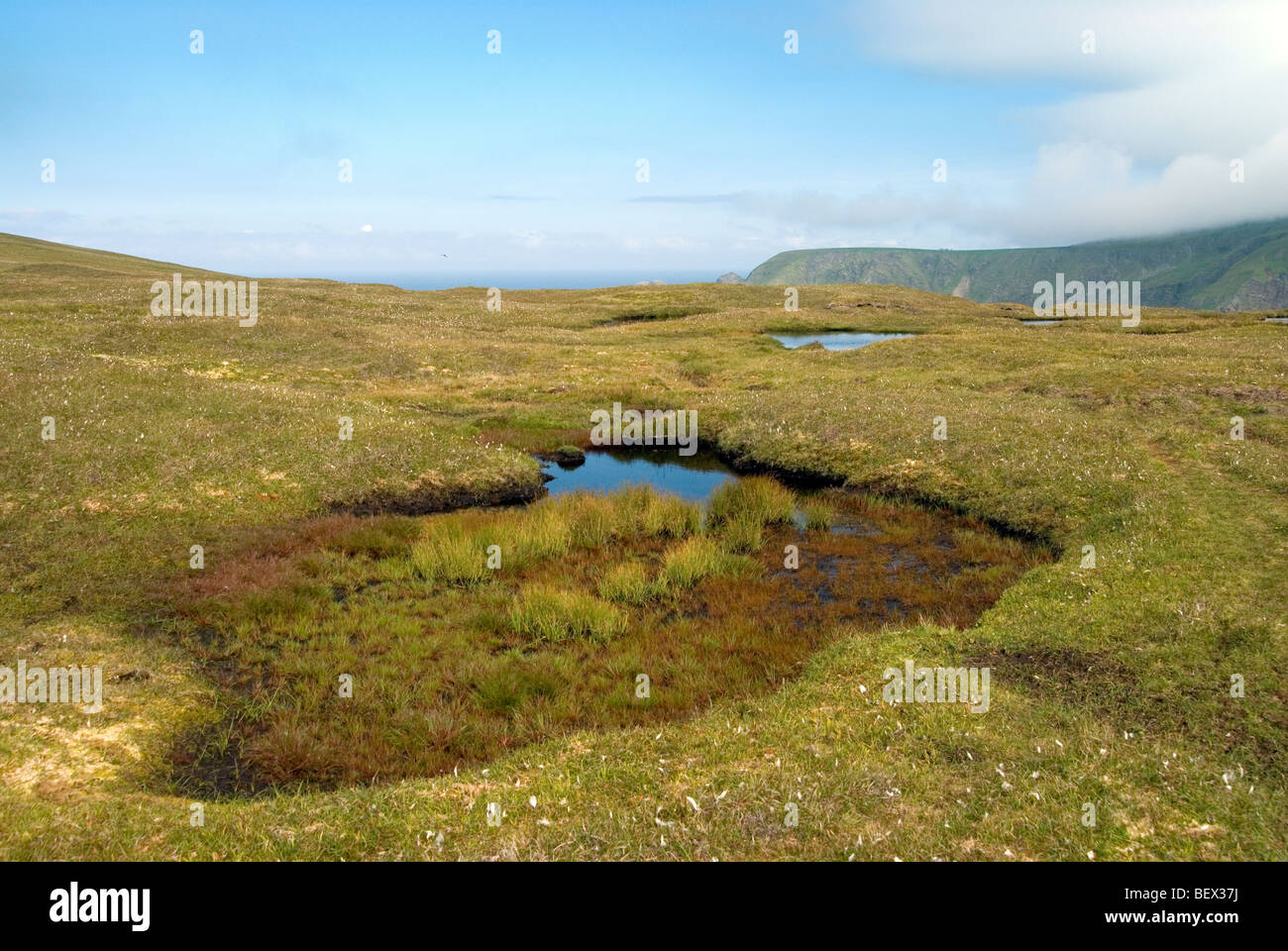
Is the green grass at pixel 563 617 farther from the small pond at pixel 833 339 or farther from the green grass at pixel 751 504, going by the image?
the small pond at pixel 833 339

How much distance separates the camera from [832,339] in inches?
3196

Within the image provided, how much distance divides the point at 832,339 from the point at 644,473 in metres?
52.1

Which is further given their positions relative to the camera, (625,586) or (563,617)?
(625,586)

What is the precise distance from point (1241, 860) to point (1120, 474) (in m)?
19.9

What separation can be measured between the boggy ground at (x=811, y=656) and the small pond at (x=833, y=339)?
21.8m

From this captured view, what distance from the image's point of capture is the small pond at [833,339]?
7581 centimetres

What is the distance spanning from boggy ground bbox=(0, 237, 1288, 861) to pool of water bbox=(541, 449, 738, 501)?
185cm

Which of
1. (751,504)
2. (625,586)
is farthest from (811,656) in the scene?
(751,504)

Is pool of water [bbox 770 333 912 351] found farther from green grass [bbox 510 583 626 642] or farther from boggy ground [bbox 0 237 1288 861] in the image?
green grass [bbox 510 583 626 642]

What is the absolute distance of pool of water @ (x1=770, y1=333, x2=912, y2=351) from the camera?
7575cm

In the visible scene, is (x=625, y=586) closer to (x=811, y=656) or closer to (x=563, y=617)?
(x=563, y=617)

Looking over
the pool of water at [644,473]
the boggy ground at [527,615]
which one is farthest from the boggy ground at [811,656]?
the pool of water at [644,473]
